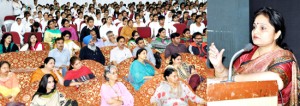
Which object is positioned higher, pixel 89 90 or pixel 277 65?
pixel 277 65

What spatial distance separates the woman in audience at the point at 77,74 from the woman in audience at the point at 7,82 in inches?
24.5

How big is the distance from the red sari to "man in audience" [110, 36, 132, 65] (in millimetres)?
4769

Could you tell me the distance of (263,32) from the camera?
2.33 meters

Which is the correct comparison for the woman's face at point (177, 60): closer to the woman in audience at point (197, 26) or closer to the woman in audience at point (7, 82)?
the woman in audience at point (7, 82)

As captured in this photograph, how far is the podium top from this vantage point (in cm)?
205

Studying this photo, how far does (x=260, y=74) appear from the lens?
2.26m

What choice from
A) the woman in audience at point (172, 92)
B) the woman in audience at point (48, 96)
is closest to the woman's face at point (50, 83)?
the woman in audience at point (48, 96)

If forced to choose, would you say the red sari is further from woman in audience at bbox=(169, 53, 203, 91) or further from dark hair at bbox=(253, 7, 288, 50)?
woman in audience at bbox=(169, 53, 203, 91)

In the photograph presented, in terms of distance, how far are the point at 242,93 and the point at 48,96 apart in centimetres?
302

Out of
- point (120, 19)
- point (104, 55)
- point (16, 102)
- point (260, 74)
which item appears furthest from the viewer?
point (120, 19)

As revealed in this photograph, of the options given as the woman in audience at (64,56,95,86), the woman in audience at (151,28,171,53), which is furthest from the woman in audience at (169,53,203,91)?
the woman in audience at (151,28,171,53)

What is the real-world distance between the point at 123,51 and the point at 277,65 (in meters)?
5.19

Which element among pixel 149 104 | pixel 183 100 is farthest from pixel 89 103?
pixel 183 100

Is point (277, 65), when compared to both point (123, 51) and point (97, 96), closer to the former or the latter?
point (97, 96)
